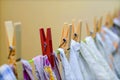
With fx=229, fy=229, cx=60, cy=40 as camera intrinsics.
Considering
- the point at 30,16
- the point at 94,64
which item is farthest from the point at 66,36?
the point at 30,16

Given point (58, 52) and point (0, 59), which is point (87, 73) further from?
point (0, 59)

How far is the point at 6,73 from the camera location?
2.00 feet

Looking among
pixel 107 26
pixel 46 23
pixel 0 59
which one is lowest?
pixel 0 59

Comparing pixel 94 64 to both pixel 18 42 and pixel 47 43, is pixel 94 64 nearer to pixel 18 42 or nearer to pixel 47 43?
pixel 47 43

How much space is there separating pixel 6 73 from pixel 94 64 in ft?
1.63

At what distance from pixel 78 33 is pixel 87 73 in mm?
186

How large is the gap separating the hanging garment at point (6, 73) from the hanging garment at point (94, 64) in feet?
1.44

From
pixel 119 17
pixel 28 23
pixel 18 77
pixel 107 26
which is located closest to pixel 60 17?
pixel 28 23

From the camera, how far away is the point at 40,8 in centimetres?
150

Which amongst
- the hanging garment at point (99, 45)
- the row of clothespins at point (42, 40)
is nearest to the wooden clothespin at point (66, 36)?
the row of clothespins at point (42, 40)

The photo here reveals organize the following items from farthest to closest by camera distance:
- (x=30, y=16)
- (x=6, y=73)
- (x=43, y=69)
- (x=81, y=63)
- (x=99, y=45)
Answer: (x=30, y=16) → (x=99, y=45) → (x=81, y=63) → (x=43, y=69) → (x=6, y=73)

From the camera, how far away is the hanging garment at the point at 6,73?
60cm

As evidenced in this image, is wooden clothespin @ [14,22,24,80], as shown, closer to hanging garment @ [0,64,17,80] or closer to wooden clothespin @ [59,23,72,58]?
hanging garment @ [0,64,17,80]

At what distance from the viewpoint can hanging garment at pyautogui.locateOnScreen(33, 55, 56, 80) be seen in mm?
741
